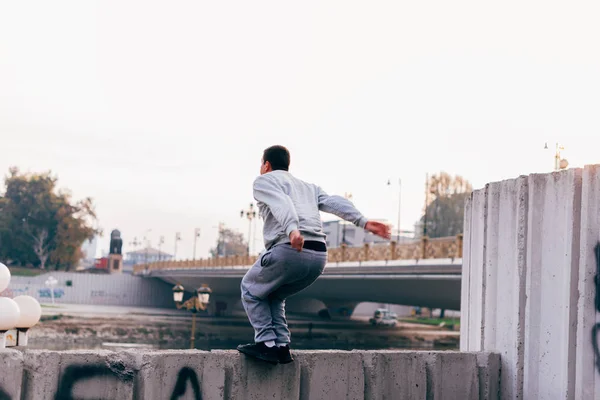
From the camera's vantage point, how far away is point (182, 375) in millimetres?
4887

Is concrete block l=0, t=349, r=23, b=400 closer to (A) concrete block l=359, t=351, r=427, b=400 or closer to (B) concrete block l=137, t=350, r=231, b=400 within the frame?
(B) concrete block l=137, t=350, r=231, b=400

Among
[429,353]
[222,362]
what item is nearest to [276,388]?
[222,362]

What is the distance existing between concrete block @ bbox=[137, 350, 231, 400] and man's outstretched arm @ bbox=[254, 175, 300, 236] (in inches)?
33.5

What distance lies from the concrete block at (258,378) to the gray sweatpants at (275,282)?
0.15 metres

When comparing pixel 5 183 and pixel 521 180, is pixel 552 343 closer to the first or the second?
pixel 521 180

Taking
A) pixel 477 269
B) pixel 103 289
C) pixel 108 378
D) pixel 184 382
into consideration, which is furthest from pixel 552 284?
pixel 103 289

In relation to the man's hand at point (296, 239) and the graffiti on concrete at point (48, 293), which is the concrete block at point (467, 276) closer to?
the man's hand at point (296, 239)

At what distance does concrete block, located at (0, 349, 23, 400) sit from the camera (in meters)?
4.46

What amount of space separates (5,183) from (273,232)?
3650 inches

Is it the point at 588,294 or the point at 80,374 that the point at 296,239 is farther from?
the point at 588,294

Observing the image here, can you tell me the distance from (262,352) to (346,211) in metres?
0.99

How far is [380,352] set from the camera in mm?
5590

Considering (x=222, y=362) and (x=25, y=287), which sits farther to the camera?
(x=25, y=287)

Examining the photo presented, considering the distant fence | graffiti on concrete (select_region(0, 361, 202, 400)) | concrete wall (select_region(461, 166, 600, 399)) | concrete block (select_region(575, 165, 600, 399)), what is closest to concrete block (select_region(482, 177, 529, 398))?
concrete wall (select_region(461, 166, 600, 399))
